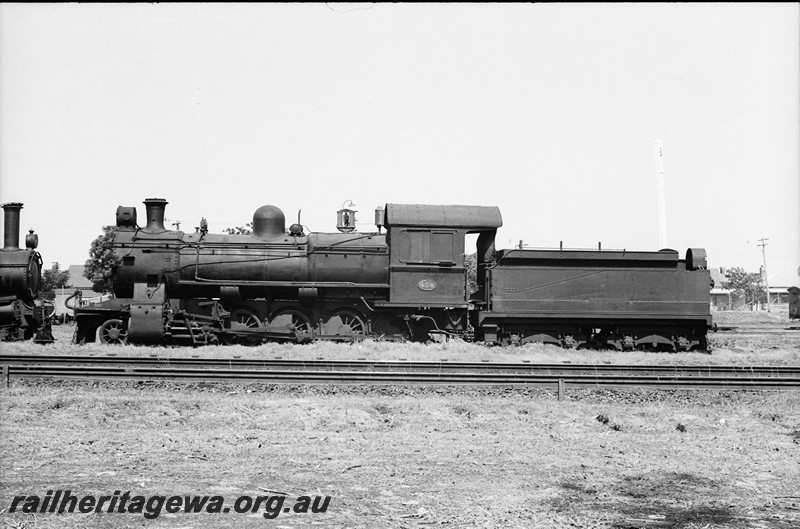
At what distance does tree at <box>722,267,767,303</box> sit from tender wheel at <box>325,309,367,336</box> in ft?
237

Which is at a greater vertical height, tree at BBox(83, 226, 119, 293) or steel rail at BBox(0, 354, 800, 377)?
tree at BBox(83, 226, 119, 293)

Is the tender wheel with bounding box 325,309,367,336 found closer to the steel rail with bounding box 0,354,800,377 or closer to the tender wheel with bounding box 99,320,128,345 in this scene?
the steel rail with bounding box 0,354,800,377

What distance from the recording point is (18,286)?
57.5ft

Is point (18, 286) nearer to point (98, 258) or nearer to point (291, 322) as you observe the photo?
point (291, 322)

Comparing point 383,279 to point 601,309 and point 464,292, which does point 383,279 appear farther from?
point 601,309

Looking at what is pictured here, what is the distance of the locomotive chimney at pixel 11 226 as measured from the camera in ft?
58.8

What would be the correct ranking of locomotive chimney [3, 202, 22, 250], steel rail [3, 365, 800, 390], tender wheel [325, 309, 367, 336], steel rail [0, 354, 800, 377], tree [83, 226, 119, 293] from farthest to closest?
tree [83, 226, 119, 293] → locomotive chimney [3, 202, 22, 250] → tender wheel [325, 309, 367, 336] → steel rail [0, 354, 800, 377] → steel rail [3, 365, 800, 390]

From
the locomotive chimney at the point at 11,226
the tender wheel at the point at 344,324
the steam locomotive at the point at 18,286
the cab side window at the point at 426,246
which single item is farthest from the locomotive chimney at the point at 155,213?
the cab side window at the point at 426,246

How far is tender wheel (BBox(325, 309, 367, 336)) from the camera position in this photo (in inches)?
668

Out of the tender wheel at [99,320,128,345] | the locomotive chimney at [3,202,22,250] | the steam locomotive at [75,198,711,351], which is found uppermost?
the locomotive chimney at [3,202,22,250]

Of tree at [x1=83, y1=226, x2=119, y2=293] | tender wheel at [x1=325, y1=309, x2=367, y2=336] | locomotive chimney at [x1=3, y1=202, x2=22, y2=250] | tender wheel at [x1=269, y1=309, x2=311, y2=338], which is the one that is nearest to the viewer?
tender wheel at [x1=269, y1=309, x2=311, y2=338]

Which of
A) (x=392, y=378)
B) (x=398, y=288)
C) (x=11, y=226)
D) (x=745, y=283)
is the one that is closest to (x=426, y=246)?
(x=398, y=288)

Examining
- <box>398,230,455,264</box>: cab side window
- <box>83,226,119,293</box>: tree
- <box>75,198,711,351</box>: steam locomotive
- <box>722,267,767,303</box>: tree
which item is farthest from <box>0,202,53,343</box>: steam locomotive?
<box>722,267,767,303</box>: tree

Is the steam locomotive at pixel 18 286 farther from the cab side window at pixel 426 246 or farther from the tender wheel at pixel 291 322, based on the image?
the cab side window at pixel 426 246
